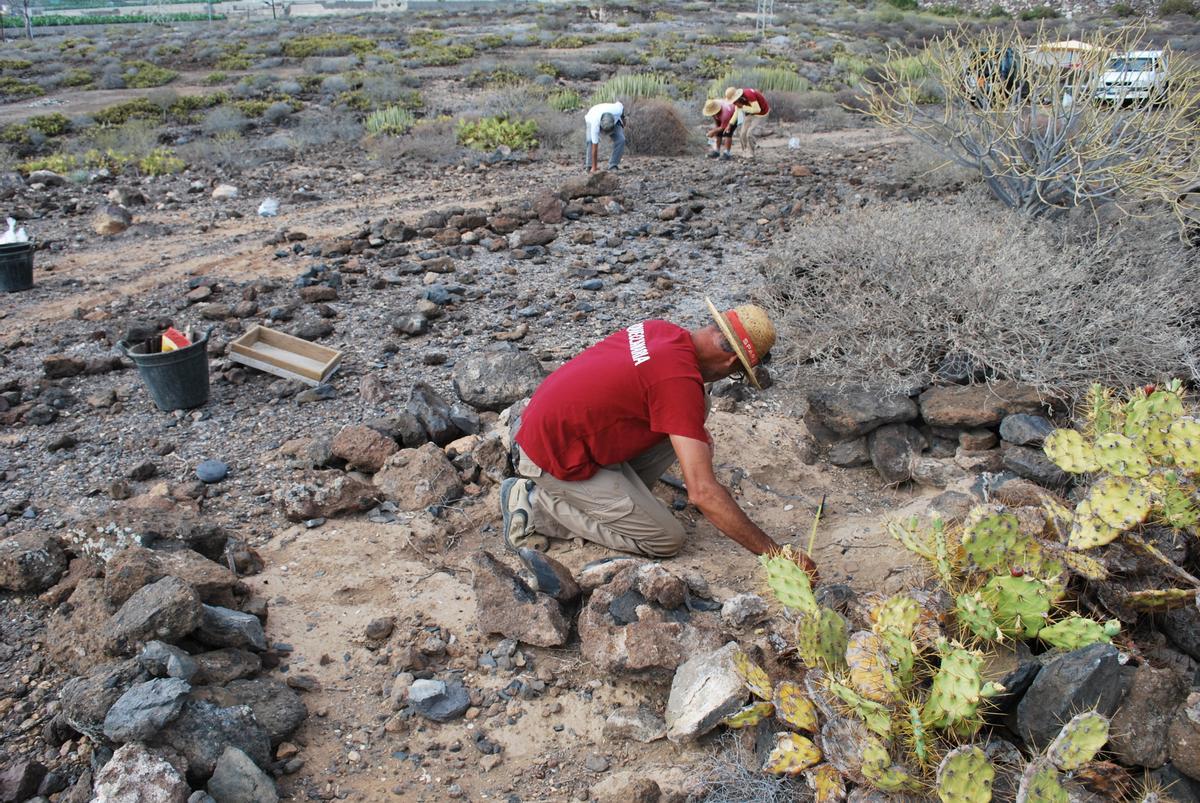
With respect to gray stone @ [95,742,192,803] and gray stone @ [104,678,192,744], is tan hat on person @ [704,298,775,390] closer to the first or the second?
gray stone @ [104,678,192,744]

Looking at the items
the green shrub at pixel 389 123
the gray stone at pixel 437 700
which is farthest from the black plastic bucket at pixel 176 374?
the green shrub at pixel 389 123

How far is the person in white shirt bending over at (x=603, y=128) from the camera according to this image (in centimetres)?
1158

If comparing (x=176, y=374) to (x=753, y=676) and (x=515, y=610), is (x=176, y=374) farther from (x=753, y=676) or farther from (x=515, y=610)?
(x=753, y=676)

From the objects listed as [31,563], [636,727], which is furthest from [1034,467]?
[31,563]

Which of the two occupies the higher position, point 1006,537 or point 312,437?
point 1006,537

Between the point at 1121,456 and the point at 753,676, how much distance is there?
4.62 feet

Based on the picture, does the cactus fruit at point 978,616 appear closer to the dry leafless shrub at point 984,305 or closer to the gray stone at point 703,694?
the gray stone at point 703,694

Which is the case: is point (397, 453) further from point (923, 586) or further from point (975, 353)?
point (975, 353)

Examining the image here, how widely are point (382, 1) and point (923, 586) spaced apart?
57.6m

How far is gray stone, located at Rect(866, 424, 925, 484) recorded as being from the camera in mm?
4633

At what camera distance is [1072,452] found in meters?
3.00

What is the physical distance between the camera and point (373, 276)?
7.76m

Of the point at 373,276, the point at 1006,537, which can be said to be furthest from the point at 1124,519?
the point at 373,276

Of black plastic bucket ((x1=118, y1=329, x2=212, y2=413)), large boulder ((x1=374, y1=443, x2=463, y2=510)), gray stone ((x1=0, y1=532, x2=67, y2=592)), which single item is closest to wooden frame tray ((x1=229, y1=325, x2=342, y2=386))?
black plastic bucket ((x1=118, y1=329, x2=212, y2=413))
